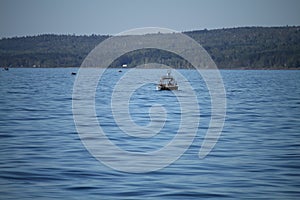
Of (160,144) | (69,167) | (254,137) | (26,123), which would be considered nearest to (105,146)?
(160,144)

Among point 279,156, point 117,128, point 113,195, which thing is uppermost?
point 117,128

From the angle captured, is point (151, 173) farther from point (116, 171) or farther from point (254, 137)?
point (254, 137)

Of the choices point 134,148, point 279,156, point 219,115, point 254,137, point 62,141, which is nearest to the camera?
point 279,156

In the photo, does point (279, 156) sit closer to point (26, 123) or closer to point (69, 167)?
point (69, 167)

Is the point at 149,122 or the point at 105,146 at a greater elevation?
the point at 149,122

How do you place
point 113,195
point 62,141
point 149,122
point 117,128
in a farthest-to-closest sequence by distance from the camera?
point 149,122 → point 117,128 → point 62,141 → point 113,195

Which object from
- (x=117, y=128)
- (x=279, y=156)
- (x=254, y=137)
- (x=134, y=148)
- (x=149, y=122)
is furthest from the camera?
(x=149, y=122)

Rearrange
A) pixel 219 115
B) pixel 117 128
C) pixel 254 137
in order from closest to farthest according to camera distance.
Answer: pixel 254 137, pixel 117 128, pixel 219 115

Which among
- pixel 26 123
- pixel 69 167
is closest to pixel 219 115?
pixel 26 123

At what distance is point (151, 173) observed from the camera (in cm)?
2002

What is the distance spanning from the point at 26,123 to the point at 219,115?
14263 mm

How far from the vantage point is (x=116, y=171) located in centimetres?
2022

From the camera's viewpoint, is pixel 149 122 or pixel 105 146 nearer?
pixel 105 146

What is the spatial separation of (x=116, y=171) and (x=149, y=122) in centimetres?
1852
